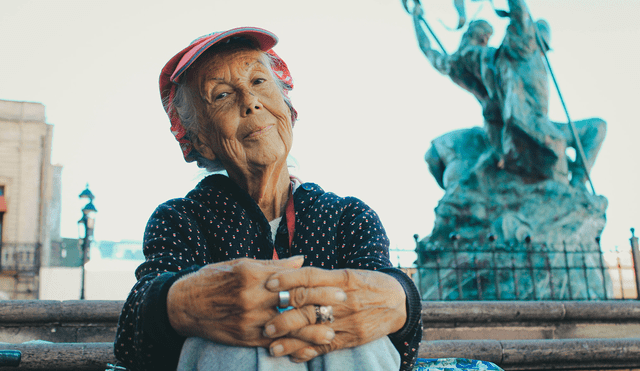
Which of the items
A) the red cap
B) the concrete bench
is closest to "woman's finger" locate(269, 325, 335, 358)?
the red cap

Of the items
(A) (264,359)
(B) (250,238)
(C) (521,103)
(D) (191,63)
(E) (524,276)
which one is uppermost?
(C) (521,103)

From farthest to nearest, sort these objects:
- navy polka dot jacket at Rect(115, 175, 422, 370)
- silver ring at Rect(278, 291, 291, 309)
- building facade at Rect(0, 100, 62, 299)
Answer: building facade at Rect(0, 100, 62, 299) < navy polka dot jacket at Rect(115, 175, 422, 370) < silver ring at Rect(278, 291, 291, 309)

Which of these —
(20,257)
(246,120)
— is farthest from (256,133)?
(20,257)

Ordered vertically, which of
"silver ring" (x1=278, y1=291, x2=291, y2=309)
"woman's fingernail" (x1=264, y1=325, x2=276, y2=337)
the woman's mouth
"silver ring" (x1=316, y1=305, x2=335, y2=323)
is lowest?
"woman's fingernail" (x1=264, y1=325, x2=276, y2=337)

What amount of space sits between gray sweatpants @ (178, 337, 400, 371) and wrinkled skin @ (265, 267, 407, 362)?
22 millimetres

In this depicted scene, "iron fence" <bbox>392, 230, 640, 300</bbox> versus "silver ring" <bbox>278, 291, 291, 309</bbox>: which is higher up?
"silver ring" <bbox>278, 291, 291, 309</bbox>

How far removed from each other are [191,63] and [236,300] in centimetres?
95

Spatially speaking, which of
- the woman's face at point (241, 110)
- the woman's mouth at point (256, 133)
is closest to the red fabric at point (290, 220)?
the woman's face at point (241, 110)

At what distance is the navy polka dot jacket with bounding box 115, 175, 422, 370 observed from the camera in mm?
1331

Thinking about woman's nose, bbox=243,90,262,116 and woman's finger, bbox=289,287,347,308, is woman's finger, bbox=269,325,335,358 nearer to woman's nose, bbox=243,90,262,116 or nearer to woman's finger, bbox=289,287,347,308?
woman's finger, bbox=289,287,347,308

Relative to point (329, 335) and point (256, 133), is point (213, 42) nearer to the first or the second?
point (256, 133)

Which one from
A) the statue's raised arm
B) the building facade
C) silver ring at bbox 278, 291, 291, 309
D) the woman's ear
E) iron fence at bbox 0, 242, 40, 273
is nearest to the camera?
silver ring at bbox 278, 291, 291, 309

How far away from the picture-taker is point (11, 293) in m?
Answer: 20.2

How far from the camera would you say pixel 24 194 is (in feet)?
70.5
